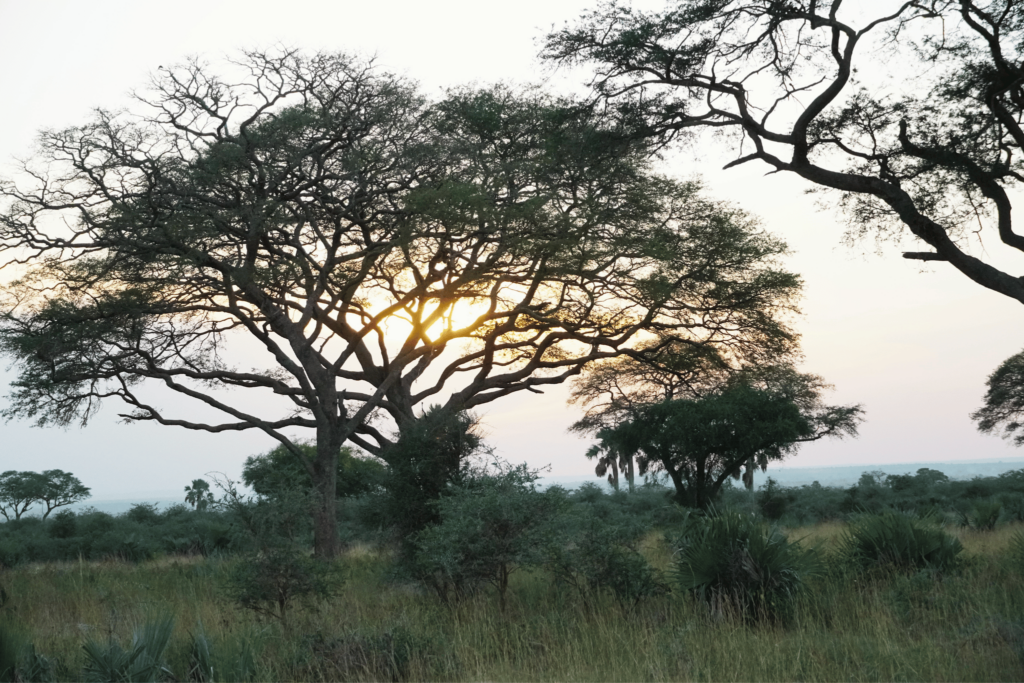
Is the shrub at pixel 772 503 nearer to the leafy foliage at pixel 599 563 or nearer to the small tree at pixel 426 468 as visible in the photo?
the small tree at pixel 426 468

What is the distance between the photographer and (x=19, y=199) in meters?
21.1

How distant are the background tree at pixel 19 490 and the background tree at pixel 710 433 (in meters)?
33.6

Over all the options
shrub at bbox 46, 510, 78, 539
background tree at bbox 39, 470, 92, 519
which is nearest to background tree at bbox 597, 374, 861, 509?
shrub at bbox 46, 510, 78, 539

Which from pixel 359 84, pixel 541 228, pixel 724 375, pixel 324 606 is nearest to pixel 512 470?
pixel 324 606

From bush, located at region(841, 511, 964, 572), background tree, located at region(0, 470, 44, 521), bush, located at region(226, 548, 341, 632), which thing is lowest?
bush, located at region(841, 511, 964, 572)

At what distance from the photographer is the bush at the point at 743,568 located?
9.25m

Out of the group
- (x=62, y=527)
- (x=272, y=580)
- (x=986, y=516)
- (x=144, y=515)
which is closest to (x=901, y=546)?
(x=272, y=580)

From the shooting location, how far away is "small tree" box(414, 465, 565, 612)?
416 inches

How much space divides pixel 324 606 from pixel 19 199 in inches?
590

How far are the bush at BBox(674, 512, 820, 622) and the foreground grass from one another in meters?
0.22

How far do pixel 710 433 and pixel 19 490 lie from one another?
38.2m

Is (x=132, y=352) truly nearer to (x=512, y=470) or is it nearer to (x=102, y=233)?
(x=102, y=233)

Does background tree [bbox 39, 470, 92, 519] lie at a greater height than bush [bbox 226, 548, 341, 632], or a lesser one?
greater

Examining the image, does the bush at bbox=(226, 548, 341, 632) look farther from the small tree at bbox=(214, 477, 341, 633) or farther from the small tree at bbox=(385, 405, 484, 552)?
the small tree at bbox=(385, 405, 484, 552)
